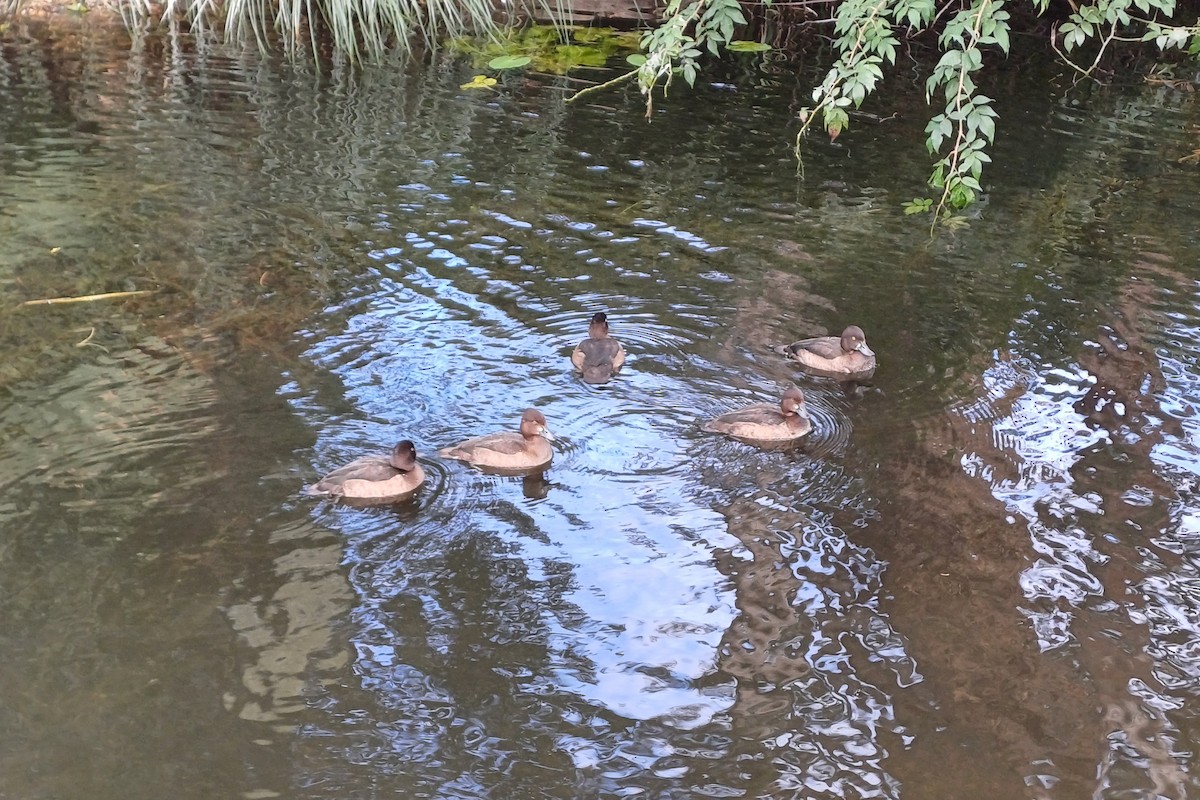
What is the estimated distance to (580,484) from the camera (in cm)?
658

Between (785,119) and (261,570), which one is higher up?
(785,119)

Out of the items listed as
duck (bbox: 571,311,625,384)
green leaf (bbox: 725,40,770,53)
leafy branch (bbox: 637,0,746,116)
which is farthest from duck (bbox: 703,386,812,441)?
green leaf (bbox: 725,40,770,53)

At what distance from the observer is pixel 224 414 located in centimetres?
690

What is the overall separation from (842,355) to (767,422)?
45.4 inches

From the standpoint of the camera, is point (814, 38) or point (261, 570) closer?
point (261, 570)

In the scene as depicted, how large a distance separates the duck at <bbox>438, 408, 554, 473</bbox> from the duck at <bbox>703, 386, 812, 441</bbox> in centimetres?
112

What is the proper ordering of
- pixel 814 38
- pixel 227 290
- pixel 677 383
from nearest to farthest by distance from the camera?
pixel 677 383 → pixel 227 290 → pixel 814 38

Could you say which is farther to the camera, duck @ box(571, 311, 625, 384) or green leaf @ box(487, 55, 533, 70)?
green leaf @ box(487, 55, 533, 70)

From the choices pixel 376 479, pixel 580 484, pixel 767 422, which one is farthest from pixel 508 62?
pixel 376 479

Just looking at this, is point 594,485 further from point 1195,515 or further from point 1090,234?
point 1090,234

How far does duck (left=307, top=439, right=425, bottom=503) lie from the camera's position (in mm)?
6160

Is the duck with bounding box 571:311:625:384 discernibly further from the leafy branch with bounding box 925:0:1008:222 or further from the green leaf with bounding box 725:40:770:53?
the green leaf with bounding box 725:40:770:53

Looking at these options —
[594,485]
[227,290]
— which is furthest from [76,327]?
[594,485]

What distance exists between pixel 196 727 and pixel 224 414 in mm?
2595
